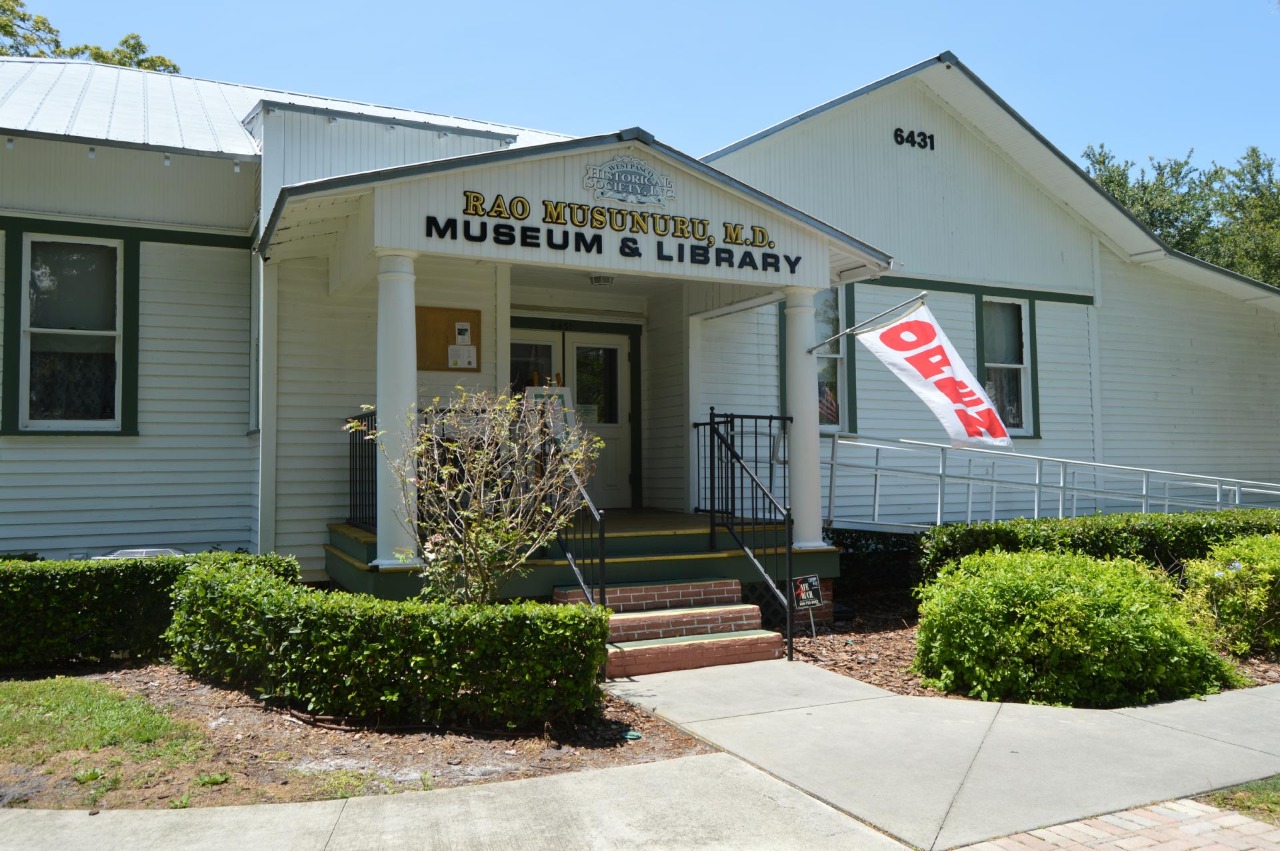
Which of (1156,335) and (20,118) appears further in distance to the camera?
(1156,335)

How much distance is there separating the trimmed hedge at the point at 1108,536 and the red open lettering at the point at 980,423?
0.97 metres

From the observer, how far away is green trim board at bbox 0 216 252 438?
30.9 feet

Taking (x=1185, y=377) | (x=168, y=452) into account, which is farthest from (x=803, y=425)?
(x=1185, y=377)

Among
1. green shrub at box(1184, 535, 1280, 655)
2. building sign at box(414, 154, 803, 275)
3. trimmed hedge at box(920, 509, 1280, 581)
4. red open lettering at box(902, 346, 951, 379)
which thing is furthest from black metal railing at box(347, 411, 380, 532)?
green shrub at box(1184, 535, 1280, 655)

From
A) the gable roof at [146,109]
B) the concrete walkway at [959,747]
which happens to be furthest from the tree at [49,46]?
the concrete walkway at [959,747]

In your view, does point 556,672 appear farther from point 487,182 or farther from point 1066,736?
point 487,182

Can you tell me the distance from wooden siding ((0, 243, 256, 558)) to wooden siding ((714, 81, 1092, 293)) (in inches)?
234

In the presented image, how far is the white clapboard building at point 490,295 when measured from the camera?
8508 mm

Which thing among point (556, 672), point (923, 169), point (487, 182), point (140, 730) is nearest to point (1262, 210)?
point (923, 169)

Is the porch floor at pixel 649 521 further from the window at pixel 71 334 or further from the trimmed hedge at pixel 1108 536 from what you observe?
the window at pixel 71 334

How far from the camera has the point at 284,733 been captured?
5.75 meters

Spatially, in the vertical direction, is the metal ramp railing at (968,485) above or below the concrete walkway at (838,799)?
above

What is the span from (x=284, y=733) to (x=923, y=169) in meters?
11.0

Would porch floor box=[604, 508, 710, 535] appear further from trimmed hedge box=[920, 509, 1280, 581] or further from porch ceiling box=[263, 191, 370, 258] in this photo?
porch ceiling box=[263, 191, 370, 258]
